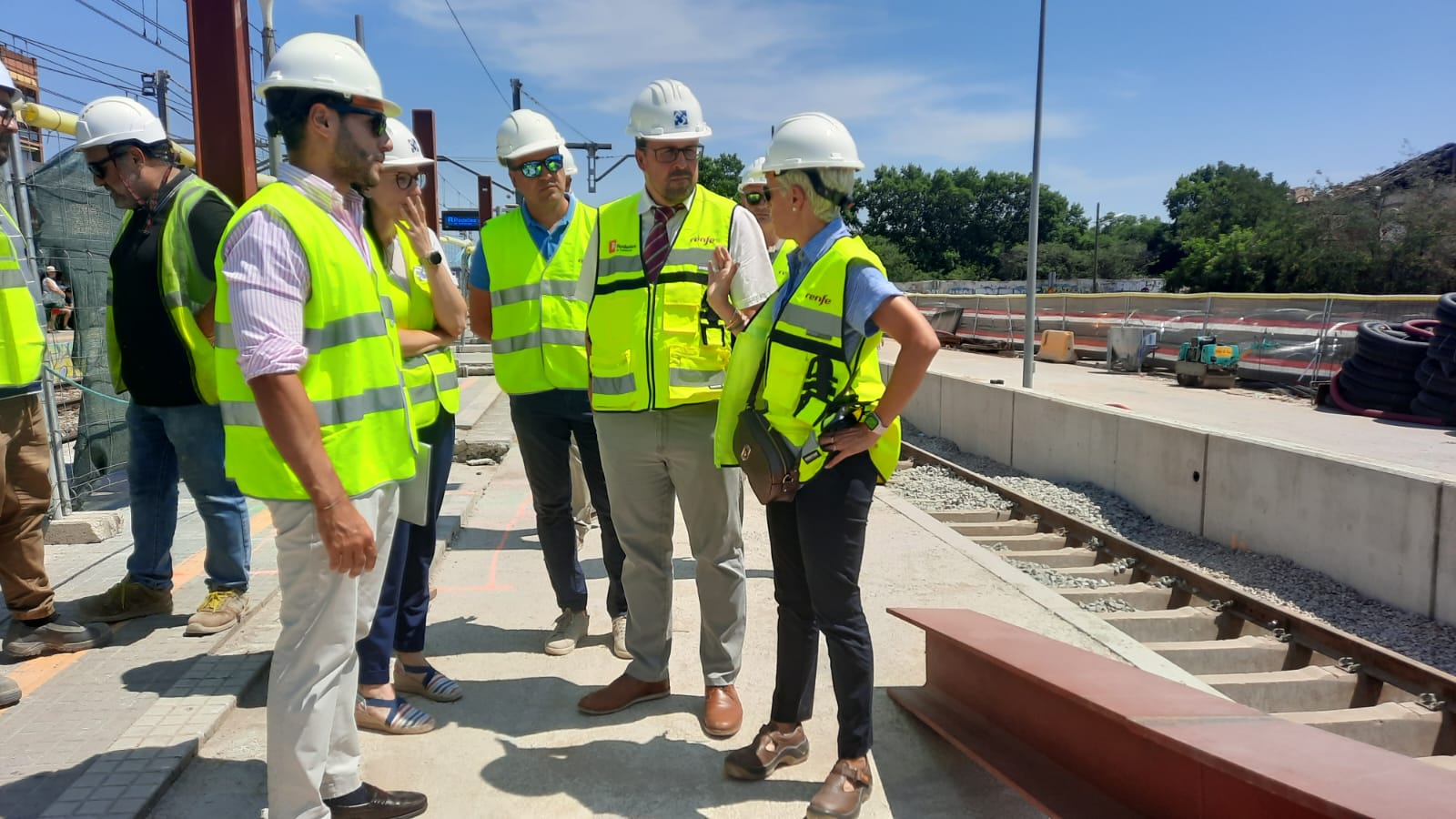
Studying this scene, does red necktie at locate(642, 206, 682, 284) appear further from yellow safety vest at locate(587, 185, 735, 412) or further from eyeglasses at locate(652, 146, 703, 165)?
eyeglasses at locate(652, 146, 703, 165)

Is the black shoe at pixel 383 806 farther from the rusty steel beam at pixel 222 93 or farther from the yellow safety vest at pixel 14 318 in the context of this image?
the rusty steel beam at pixel 222 93

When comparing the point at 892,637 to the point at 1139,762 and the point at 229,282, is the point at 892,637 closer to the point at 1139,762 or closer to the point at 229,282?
the point at 1139,762

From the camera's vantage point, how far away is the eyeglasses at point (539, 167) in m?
4.18

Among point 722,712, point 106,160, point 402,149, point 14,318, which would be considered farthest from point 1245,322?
point 14,318

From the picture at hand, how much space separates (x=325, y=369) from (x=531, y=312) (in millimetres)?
1918

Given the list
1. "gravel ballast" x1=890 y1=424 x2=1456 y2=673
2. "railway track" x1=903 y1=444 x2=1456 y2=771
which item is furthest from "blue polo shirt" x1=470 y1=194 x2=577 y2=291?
"gravel ballast" x1=890 y1=424 x2=1456 y2=673

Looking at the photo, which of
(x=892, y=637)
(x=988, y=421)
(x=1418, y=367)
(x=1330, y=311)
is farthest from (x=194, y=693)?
(x=1330, y=311)

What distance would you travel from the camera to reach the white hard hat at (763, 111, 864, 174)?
9.78 feet

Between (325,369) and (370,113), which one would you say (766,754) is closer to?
(325,369)

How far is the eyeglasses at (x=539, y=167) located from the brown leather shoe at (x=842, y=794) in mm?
2846

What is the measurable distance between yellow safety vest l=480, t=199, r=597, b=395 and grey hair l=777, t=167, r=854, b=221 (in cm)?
151

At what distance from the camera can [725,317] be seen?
3459 millimetres

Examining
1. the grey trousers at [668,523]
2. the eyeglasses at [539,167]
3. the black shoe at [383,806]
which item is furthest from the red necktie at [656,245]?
the black shoe at [383,806]

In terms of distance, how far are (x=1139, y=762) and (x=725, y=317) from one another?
2.00 meters
